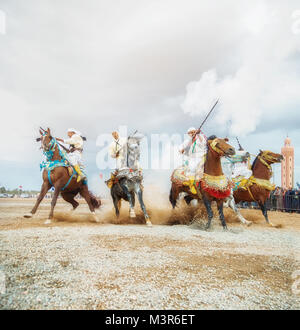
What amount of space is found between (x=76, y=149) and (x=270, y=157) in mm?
6721

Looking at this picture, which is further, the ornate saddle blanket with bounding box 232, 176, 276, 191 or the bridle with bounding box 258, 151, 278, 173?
the bridle with bounding box 258, 151, 278, 173

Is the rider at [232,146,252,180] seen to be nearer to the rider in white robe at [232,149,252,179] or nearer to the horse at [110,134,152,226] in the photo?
the rider in white robe at [232,149,252,179]

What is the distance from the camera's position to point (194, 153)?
802cm

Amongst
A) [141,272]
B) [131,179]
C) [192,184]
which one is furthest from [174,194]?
[141,272]

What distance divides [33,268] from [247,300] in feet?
7.74

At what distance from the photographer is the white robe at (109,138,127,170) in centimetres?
763

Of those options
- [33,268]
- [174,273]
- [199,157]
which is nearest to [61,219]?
[199,157]

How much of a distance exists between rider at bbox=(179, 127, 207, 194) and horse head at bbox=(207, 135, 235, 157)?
0.71 metres

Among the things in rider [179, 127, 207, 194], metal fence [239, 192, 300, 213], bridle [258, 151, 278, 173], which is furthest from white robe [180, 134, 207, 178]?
metal fence [239, 192, 300, 213]

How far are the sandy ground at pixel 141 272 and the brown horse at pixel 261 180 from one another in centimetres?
376

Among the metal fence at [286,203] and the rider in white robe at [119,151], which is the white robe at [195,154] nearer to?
the rider in white robe at [119,151]

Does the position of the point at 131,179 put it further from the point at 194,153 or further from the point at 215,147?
the point at 215,147

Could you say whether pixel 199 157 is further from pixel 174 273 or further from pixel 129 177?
pixel 174 273

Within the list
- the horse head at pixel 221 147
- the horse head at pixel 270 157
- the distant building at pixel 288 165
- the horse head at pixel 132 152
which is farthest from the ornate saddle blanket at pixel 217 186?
the distant building at pixel 288 165
